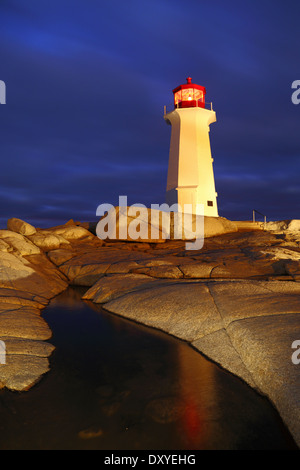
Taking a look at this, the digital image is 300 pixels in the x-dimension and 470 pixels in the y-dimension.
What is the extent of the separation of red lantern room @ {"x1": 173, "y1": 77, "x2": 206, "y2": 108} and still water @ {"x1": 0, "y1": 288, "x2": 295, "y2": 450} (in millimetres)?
24263

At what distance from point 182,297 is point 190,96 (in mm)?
23244

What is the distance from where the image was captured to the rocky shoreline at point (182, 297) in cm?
514

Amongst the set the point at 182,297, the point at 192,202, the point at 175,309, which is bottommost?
the point at 175,309

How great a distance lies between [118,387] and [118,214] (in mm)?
15783

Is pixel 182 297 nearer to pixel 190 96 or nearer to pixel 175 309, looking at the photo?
pixel 175 309

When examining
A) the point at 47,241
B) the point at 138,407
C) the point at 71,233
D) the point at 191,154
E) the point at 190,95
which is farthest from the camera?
the point at 190,95

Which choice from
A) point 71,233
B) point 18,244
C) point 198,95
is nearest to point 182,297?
point 18,244

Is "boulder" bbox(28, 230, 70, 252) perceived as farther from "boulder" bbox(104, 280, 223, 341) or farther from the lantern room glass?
the lantern room glass

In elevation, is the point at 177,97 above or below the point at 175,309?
above

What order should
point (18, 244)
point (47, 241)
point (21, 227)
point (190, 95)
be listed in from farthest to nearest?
point (190, 95) → point (21, 227) → point (47, 241) → point (18, 244)

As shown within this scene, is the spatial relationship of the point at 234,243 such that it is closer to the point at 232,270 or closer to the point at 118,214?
the point at 232,270

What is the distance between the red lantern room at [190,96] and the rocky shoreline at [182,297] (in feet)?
47.0

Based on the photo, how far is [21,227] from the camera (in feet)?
57.5
